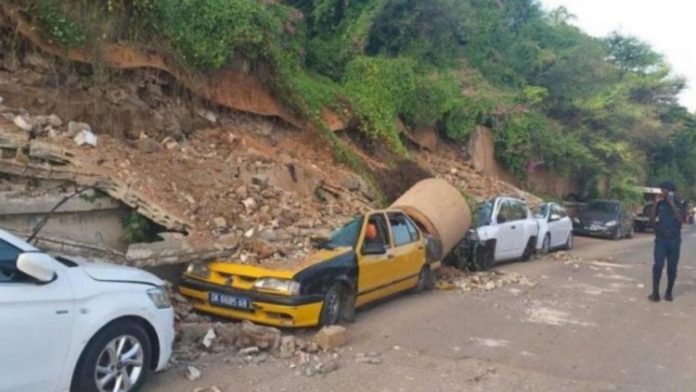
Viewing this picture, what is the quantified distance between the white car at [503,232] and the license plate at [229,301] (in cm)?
687

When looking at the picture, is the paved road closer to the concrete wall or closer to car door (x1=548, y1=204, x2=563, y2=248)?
the concrete wall

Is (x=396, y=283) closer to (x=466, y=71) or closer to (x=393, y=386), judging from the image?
(x=393, y=386)

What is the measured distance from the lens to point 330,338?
686cm

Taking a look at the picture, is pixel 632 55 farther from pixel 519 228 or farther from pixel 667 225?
pixel 667 225

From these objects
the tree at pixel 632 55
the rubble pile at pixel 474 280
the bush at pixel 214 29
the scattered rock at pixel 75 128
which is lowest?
the rubble pile at pixel 474 280

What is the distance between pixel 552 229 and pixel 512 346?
443 inches

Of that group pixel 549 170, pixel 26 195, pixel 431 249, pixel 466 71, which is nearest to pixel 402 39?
pixel 466 71

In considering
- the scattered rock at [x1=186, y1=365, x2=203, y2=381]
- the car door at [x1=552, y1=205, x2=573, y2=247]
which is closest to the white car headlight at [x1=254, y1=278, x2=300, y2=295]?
the scattered rock at [x1=186, y1=365, x2=203, y2=381]

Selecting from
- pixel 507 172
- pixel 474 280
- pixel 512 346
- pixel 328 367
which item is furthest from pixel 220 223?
pixel 507 172

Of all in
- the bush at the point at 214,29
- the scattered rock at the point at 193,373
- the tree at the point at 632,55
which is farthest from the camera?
the tree at the point at 632,55

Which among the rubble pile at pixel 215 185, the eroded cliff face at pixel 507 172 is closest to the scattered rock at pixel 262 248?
the rubble pile at pixel 215 185

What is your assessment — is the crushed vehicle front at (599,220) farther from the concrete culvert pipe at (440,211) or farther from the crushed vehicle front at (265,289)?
the crushed vehicle front at (265,289)

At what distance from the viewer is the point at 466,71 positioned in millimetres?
25234

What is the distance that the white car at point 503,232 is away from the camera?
13618 millimetres
